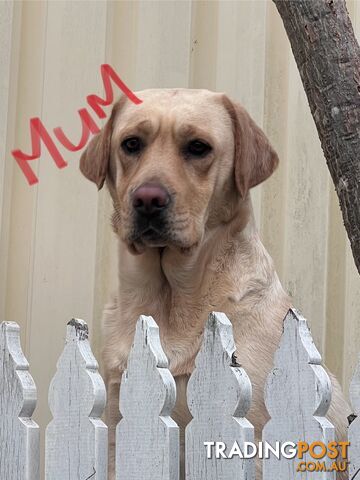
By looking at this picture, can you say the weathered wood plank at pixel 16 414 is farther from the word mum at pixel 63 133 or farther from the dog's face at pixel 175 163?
the word mum at pixel 63 133

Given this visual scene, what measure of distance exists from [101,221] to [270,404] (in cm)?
211

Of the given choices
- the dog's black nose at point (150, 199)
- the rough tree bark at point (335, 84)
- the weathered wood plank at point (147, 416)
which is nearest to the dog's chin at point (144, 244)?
the dog's black nose at point (150, 199)

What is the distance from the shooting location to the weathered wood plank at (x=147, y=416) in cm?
238

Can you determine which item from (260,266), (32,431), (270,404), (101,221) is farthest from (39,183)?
(270,404)

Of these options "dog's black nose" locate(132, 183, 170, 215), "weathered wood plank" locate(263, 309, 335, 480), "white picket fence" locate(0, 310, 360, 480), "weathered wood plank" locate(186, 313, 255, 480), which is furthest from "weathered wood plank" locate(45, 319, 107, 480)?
"dog's black nose" locate(132, 183, 170, 215)

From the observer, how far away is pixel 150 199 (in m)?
3.40

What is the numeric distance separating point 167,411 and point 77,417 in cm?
25

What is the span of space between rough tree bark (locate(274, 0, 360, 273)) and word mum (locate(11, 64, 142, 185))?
127 cm

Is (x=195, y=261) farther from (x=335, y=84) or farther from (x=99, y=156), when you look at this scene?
(x=335, y=84)

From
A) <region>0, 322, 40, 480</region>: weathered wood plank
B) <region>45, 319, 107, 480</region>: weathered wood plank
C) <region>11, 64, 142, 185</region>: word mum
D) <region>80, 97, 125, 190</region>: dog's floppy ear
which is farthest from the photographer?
<region>11, 64, 142, 185</region>: word mum

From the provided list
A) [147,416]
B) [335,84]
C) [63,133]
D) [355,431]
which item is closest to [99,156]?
[63,133]

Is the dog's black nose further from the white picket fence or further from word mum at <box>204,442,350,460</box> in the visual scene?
word mum at <box>204,442,350,460</box>

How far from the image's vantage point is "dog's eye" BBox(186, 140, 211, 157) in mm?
3652

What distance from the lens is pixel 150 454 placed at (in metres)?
2.41
